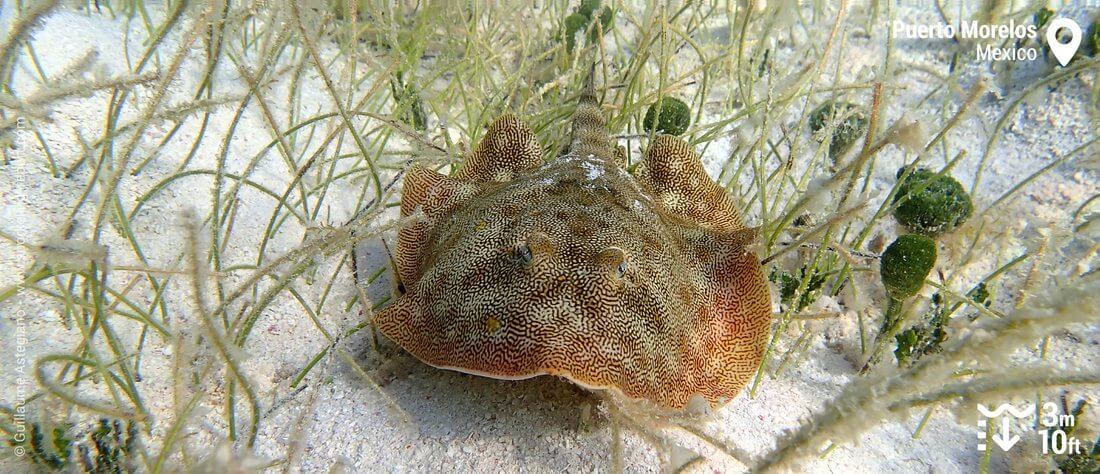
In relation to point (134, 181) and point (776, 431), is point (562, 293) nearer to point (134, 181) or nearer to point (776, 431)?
point (776, 431)

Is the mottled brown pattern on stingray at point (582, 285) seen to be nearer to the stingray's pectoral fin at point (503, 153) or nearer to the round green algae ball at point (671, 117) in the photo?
the stingray's pectoral fin at point (503, 153)

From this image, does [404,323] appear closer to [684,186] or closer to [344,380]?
[344,380]

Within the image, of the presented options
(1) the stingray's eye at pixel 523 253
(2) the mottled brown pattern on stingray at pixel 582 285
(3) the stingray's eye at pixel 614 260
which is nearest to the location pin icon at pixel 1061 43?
(2) the mottled brown pattern on stingray at pixel 582 285

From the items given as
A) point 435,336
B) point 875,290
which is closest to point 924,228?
point 875,290

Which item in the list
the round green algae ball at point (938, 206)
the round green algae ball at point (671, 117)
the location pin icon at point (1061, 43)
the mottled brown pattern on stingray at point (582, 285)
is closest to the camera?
the mottled brown pattern on stingray at point (582, 285)

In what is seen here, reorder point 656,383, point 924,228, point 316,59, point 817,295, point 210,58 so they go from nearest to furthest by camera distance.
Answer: point 656,383
point 316,59
point 210,58
point 817,295
point 924,228

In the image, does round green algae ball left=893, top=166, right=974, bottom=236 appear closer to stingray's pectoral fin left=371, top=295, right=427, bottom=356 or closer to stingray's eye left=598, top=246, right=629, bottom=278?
stingray's eye left=598, top=246, right=629, bottom=278
